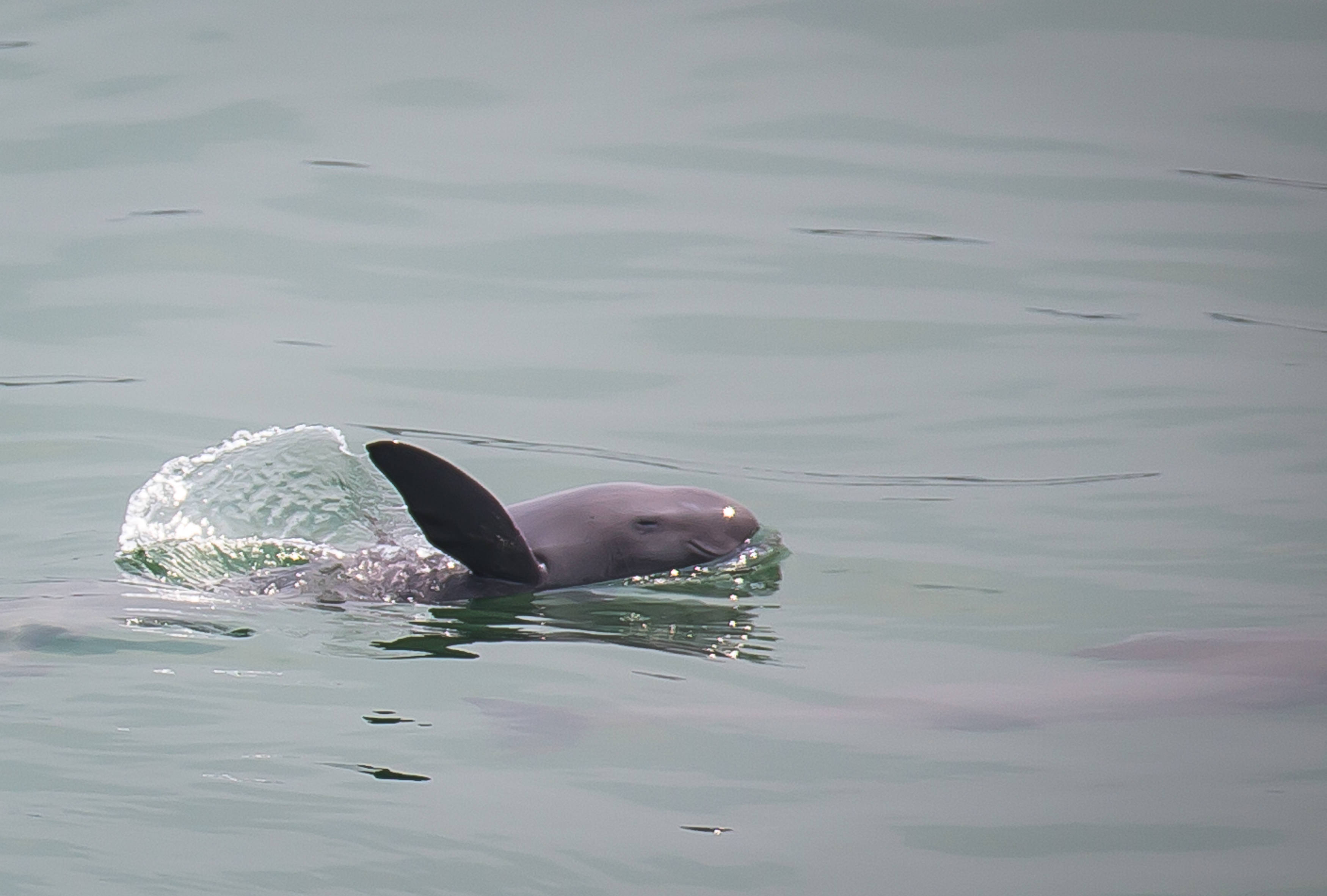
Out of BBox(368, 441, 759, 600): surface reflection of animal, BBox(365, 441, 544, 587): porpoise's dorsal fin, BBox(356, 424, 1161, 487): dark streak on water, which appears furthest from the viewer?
BBox(356, 424, 1161, 487): dark streak on water

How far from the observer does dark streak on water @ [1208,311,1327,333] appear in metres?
9.85

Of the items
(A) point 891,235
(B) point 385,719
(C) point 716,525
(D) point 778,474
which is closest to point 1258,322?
(A) point 891,235

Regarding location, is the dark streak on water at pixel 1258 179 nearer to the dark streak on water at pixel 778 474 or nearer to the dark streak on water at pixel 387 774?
the dark streak on water at pixel 778 474

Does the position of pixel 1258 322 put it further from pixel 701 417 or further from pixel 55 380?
pixel 55 380

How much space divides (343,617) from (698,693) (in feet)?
4.61

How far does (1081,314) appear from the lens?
10227 millimetres

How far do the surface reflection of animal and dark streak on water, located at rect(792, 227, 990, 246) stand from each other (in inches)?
197

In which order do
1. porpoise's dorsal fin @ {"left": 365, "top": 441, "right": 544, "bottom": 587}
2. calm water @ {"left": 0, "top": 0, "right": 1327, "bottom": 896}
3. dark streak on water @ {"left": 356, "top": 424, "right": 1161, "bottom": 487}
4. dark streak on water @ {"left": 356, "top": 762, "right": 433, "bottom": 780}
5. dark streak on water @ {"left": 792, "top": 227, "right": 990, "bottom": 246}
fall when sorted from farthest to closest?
dark streak on water @ {"left": 792, "top": 227, "right": 990, "bottom": 246}
dark streak on water @ {"left": 356, "top": 424, "right": 1161, "bottom": 487}
porpoise's dorsal fin @ {"left": 365, "top": 441, "right": 544, "bottom": 587}
dark streak on water @ {"left": 356, "top": 762, "right": 433, "bottom": 780}
calm water @ {"left": 0, "top": 0, "right": 1327, "bottom": 896}

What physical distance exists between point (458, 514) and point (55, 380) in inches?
173

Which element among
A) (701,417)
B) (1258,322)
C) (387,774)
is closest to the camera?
(387,774)

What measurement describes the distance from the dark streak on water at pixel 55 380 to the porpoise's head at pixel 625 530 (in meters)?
3.70

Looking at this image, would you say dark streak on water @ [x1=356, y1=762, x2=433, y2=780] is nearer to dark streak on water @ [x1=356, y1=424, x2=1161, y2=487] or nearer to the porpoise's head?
the porpoise's head

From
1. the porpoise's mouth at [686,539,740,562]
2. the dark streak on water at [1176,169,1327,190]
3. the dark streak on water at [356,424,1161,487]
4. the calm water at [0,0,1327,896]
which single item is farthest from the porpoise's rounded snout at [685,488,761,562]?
the dark streak on water at [1176,169,1327,190]

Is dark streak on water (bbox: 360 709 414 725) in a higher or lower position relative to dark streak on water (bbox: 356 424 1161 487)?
lower
